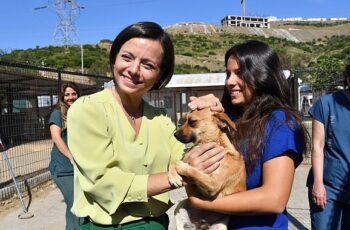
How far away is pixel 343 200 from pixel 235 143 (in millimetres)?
2021

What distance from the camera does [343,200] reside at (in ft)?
13.0

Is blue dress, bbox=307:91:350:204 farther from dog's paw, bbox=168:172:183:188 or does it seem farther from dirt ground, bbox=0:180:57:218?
dirt ground, bbox=0:180:57:218

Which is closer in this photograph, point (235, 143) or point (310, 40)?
point (235, 143)

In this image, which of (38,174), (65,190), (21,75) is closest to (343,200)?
(65,190)

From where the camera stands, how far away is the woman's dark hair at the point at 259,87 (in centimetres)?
232

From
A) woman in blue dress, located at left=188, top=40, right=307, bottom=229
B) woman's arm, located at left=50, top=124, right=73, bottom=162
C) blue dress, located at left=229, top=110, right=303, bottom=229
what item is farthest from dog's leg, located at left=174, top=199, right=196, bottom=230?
woman's arm, located at left=50, top=124, right=73, bottom=162

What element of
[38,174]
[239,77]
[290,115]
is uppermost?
[239,77]

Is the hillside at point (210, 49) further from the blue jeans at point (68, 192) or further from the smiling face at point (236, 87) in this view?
the smiling face at point (236, 87)

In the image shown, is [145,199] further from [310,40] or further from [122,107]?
[310,40]

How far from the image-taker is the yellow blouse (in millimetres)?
1995

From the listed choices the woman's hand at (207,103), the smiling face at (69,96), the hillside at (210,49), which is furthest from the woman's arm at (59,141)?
the hillside at (210,49)

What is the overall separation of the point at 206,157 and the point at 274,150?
1.17 feet

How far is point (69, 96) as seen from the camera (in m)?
6.60

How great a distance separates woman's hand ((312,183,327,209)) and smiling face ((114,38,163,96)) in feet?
8.14
